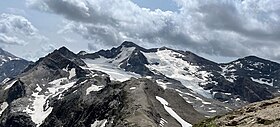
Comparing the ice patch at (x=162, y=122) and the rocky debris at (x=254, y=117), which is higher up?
the rocky debris at (x=254, y=117)

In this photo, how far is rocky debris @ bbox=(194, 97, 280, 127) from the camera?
27.3 metres

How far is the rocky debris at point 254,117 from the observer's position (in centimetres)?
2728

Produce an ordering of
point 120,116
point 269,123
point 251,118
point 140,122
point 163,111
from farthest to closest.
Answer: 1. point 163,111
2. point 120,116
3. point 140,122
4. point 251,118
5. point 269,123

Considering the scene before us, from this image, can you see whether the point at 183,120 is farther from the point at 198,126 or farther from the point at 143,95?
the point at 198,126

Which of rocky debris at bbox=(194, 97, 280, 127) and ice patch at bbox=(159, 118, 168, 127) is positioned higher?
rocky debris at bbox=(194, 97, 280, 127)

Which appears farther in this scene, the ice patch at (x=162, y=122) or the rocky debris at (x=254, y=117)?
the ice patch at (x=162, y=122)

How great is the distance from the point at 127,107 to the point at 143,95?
16830mm

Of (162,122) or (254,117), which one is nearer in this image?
(254,117)

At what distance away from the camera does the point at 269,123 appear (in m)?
26.9

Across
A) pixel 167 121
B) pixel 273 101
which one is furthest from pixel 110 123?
pixel 273 101

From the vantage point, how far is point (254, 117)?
1133 inches

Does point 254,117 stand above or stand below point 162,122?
above

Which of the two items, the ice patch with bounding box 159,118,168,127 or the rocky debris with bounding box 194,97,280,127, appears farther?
the ice patch with bounding box 159,118,168,127

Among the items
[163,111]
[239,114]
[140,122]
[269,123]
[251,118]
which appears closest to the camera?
[269,123]
